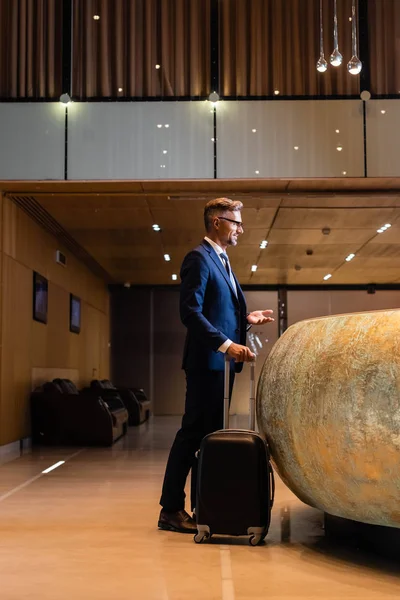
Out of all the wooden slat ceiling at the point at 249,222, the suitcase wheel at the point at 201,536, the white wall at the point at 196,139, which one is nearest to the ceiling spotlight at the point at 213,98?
the white wall at the point at 196,139

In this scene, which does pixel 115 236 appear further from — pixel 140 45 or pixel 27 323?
pixel 140 45

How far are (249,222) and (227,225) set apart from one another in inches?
237

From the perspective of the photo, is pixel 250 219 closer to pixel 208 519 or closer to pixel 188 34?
pixel 188 34

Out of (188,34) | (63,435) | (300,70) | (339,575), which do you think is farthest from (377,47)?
(339,575)

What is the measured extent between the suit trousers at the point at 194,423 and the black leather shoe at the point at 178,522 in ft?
0.13

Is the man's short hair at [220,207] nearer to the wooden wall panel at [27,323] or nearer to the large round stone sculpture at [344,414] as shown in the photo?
the large round stone sculpture at [344,414]

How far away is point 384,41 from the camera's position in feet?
26.1

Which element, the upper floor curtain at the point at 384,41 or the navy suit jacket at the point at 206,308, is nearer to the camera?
the navy suit jacket at the point at 206,308

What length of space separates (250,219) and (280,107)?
2057mm

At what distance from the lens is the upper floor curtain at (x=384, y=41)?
7.80 metres

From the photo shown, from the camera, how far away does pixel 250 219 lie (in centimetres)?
950

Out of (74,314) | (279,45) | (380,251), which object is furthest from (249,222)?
(74,314)

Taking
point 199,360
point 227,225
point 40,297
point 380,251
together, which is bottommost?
point 199,360

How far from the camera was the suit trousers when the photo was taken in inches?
138
